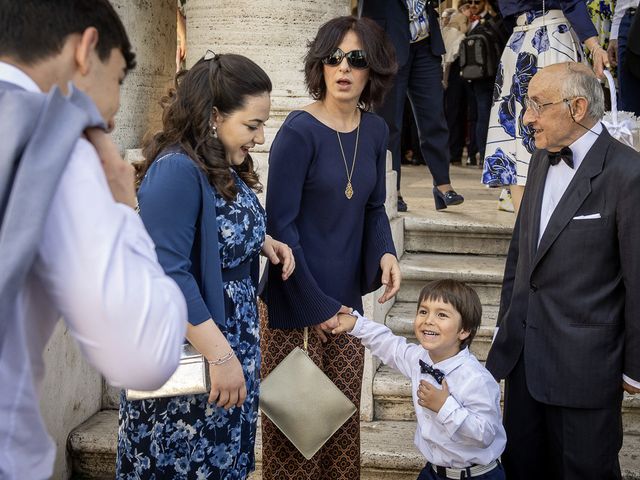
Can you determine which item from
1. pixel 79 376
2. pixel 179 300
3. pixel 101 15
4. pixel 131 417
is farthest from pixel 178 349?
pixel 79 376

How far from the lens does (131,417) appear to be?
2674 millimetres

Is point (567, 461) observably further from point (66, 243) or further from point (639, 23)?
point (66, 243)

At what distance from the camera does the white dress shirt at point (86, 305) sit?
1.22 meters

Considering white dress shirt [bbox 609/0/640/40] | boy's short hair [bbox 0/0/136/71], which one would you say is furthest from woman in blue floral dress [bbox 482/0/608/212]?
boy's short hair [bbox 0/0/136/71]

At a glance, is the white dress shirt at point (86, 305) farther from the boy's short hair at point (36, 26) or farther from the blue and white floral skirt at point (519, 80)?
the blue and white floral skirt at point (519, 80)

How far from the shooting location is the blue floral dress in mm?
2645

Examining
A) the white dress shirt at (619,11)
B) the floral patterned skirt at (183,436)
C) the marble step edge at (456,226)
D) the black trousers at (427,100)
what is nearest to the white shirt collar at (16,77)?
the floral patterned skirt at (183,436)

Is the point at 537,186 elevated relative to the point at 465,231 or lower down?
elevated

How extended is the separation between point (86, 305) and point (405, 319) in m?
3.80

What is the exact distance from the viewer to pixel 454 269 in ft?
17.1

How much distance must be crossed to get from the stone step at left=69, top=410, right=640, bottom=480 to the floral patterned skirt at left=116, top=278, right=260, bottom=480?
1614mm

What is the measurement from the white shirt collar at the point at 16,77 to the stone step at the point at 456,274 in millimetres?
3975

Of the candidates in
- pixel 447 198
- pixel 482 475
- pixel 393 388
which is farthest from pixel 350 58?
pixel 447 198

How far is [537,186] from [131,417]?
5.72ft
